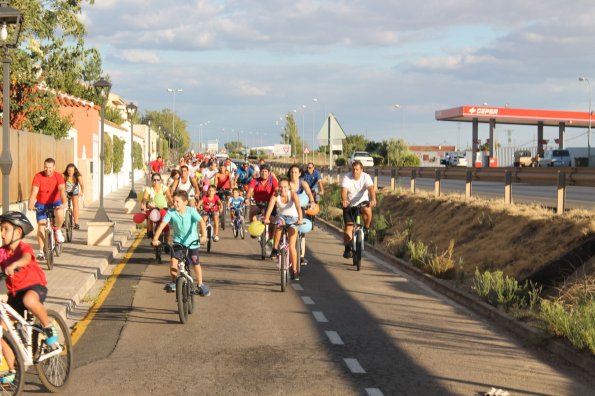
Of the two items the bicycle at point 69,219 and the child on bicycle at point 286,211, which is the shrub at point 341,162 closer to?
the bicycle at point 69,219

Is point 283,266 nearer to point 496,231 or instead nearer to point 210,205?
point 496,231

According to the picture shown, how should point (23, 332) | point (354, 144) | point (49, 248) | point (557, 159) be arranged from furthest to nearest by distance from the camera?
point (354, 144) → point (557, 159) → point (49, 248) → point (23, 332)

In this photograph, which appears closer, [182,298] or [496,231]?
[182,298]

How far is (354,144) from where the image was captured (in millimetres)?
132250

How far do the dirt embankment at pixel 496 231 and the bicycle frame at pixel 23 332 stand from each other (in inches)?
369

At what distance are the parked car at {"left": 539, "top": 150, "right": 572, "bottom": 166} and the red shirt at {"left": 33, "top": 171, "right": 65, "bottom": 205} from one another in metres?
49.0

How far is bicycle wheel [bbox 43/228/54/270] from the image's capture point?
661 inches

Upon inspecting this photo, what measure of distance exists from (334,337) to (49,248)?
783 centimetres

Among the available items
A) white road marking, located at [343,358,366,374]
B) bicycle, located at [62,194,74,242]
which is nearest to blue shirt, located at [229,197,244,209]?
bicycle, located at [62,194,74,242]

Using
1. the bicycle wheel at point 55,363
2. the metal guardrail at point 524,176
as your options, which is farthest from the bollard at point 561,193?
the bicycle wheel at point 55,363

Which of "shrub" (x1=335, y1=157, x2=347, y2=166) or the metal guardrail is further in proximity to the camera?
"shrub" (x1=335, y1=157, x2=347, y2=166)

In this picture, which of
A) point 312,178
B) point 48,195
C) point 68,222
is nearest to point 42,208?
point 48,195

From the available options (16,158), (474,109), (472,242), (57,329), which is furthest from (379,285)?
(474,109)

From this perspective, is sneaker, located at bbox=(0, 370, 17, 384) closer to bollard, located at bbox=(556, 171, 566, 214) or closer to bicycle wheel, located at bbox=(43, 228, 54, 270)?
bicycle wheel, located at bbox=(43, 228, 54, 270)
